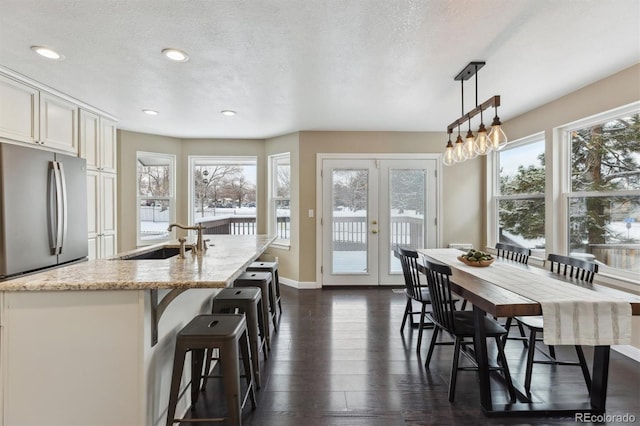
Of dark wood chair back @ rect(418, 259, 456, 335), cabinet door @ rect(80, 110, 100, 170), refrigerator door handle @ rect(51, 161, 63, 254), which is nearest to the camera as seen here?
dark wood chair back @ rect(418, 259, 456, 335)

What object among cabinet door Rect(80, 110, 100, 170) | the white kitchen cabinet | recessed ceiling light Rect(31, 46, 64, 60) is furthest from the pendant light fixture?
cabinet door Rect(80, 110, 100, 170)

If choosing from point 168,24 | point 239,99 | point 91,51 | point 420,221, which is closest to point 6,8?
point 91,51

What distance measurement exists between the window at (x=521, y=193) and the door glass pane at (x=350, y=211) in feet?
6.55

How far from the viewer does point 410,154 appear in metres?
4.59

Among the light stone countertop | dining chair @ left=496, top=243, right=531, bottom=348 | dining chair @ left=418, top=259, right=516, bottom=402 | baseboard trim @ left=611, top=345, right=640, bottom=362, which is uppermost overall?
the light stone countertop

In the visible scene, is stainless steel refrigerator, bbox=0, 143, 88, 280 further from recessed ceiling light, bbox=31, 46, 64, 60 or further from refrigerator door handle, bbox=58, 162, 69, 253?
recessed ceiling light, bbox=31, 46, 64, 60

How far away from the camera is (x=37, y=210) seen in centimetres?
240

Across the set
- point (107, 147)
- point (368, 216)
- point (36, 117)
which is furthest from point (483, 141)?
point (107, 147)

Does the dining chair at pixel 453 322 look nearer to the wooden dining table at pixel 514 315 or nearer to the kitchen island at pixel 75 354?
the wooden dining table at pixel 514 315

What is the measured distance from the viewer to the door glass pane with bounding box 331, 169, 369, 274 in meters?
4.59

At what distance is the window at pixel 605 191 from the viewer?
2.60m

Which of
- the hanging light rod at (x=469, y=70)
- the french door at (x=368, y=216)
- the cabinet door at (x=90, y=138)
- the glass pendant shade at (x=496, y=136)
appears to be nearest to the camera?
the glass pendant shade at (x=496, y=136)

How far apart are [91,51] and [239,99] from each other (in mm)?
1305

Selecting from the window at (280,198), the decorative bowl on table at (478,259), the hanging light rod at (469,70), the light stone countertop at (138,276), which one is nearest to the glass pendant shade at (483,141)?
the hanging light rod at (469,70)
